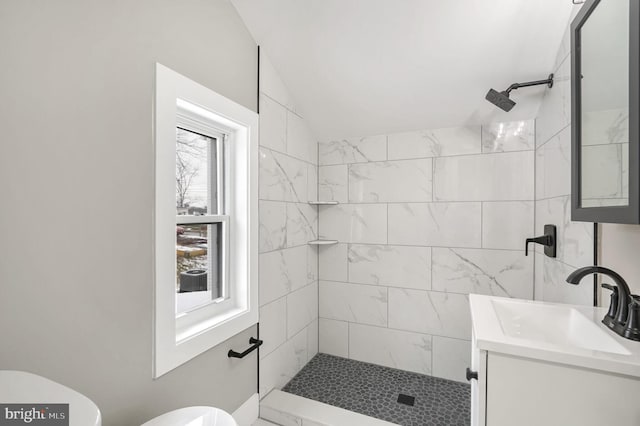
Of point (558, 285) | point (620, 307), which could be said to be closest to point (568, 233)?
point (558, 285)

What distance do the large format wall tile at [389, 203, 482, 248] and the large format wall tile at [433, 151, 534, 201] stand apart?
0.08 metres

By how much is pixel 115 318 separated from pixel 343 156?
1.88 m

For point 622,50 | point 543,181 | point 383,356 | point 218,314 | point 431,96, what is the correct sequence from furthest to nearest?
1. point 383,356
2. point 431,96
3. point 543,181
4. point 218,314
5. point 622,50

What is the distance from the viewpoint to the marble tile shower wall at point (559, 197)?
1.33 m

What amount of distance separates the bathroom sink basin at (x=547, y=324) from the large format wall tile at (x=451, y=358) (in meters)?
0.99

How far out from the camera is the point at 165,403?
1.20 meters

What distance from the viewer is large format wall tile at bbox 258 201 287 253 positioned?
5.96ft

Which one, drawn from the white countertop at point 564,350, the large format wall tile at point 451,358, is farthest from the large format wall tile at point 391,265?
the white countertop at point 564,350

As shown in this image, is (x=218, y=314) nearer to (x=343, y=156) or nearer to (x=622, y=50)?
(x=343, y=156)

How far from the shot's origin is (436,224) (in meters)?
2.18

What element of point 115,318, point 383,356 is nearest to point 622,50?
point 115,318

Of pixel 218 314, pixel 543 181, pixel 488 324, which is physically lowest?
pixel 218 314

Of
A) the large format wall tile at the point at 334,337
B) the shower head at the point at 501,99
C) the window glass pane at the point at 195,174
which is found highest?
the shower head at the point at 501,99

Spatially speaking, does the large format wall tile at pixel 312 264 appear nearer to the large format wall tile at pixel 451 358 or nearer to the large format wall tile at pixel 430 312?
the large format wall tile at pixel 430 312
